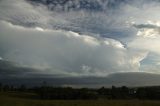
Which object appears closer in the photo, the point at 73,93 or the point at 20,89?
Answer: the point at 73,93

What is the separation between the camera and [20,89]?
570 ft

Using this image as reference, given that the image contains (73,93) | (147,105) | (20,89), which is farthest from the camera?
(20,89)

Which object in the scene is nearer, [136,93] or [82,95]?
[82,95]

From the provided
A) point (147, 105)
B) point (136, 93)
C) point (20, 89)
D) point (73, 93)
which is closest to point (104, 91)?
point (136, 93)

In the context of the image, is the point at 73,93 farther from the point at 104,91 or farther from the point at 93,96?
the point at 104,91

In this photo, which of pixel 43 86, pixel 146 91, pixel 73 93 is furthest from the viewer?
pixel 43 86

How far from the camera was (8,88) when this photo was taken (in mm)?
178125

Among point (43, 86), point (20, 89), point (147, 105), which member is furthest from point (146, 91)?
point (20, 89)

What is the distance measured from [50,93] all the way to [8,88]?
68906 mm

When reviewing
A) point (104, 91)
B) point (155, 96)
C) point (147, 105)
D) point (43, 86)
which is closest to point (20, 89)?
point (43, 86)

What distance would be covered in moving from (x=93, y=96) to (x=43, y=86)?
121 ft

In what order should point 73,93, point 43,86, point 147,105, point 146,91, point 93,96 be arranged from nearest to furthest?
point 147,105, point 93,96, point 73,93, point 146,91, point 43,86

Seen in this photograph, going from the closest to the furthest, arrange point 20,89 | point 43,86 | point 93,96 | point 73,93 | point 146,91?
point 93,96 < point 73,93 < point 146,91 < point 43,86 < point 20,89

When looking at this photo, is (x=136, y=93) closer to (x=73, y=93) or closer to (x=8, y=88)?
(x=73, y=93)
